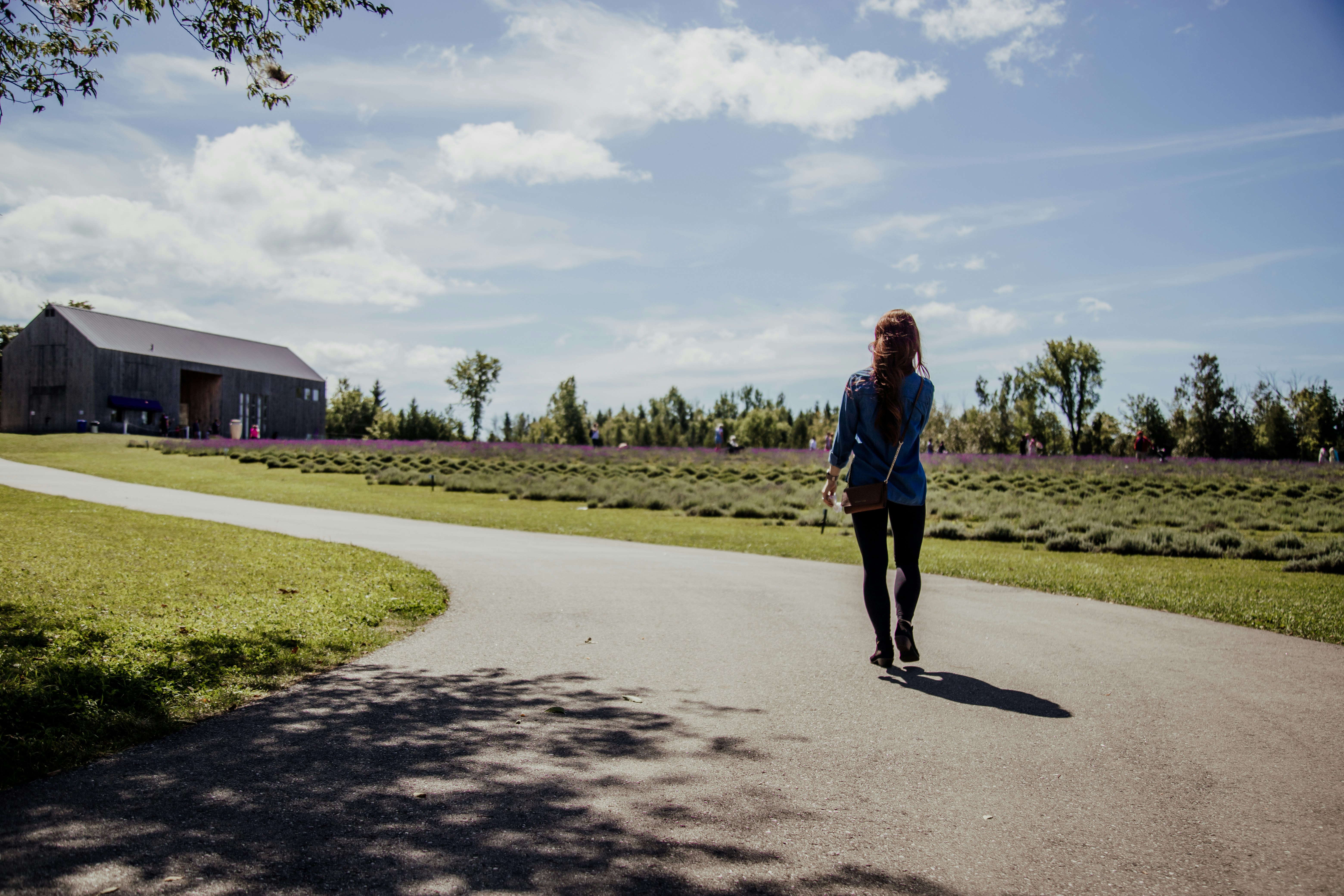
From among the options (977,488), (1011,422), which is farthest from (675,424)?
(977,488)

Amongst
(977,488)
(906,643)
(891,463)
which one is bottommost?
(906,643)

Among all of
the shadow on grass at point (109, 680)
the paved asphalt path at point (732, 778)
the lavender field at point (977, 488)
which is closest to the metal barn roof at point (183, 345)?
the lavender field at point (977, 488)

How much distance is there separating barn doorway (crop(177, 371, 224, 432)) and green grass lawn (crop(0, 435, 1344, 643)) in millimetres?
31218

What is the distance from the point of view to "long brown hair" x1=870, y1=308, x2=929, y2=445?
5164 mm

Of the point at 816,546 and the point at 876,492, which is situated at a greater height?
the point at 876,492

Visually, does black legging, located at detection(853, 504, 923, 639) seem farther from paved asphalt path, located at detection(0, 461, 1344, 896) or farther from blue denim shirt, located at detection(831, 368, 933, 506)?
paved asphalt path, located at detection(0, 461, 1344, 896)

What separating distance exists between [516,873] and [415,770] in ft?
3.35

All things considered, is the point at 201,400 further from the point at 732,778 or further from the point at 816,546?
the point at 732,778

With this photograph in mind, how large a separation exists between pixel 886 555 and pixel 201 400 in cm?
7023

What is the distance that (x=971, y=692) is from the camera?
471cm

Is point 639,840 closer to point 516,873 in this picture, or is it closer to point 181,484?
point 516,873

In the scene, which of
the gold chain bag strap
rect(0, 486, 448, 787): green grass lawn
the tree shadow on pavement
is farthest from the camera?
the gold chain bag strap

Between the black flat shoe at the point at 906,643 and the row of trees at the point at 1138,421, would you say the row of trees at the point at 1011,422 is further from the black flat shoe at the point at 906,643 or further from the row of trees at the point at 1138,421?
the black flat shoe at the point at 906,643

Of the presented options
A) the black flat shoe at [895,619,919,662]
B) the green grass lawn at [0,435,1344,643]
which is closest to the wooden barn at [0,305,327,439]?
the green grass lawn at [0,435,1344,643]
